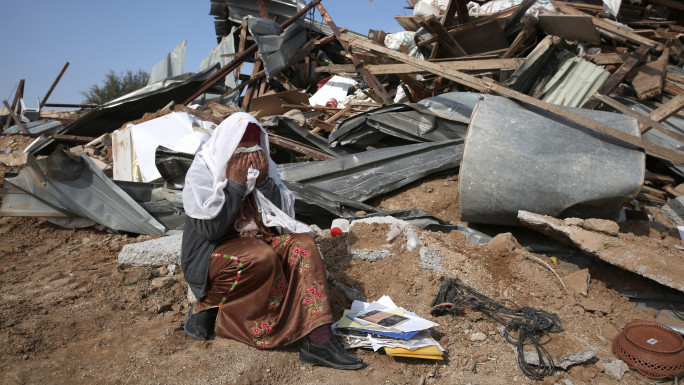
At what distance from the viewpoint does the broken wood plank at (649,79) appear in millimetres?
5684

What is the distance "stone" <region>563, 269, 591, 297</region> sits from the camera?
3.31 m

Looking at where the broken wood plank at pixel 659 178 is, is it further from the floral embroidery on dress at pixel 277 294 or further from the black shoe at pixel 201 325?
the black shoe at pixel 201 325

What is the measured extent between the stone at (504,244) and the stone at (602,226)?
54 centimetres

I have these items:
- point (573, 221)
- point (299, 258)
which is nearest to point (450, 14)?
point (573, 221)

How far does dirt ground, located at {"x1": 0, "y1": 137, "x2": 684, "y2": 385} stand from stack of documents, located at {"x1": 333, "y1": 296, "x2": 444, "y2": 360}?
105 mm

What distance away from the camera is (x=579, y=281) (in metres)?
3.37

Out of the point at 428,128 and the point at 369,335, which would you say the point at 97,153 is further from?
the point at 369,335

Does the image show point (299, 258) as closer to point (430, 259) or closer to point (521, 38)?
point (430, 259)

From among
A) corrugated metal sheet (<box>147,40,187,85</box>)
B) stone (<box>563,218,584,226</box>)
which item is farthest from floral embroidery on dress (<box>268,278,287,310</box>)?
corrugated metal sheet (<box>147,40,187,85</box>)

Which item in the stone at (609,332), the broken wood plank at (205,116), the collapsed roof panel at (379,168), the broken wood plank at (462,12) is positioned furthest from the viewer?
the broken wood plank at (462,12)

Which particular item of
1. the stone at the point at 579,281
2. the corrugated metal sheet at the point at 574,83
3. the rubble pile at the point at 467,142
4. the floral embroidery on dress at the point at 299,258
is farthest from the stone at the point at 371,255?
the corrugated metal sheet at the point at 574,83

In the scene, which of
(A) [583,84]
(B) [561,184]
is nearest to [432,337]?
(B) [561,184]

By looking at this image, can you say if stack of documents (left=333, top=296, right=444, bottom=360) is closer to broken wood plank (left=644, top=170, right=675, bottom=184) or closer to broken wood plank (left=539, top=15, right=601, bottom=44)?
broken wood plank (left=644, top=170, right=675, bottom=184)

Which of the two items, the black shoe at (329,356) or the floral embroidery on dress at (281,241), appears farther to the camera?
the floral embroidery on dress at (281,241)
